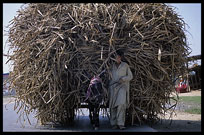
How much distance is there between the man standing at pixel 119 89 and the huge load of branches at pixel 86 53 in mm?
150

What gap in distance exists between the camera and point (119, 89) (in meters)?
6.32

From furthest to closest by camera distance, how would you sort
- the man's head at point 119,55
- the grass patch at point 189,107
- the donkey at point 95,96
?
the grass patch at point 189,107
the man's head at point 119,55
the donkey at point 95,96

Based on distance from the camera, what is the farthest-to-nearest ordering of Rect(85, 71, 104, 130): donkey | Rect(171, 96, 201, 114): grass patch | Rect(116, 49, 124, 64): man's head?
Rect(171, 96, 201, 114): grass patch → Rect(116, 49, 124, 64): man's head → Rect(85, 71, 104, 130): donkey

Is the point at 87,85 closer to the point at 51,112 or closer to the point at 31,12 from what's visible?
the point at 51,112

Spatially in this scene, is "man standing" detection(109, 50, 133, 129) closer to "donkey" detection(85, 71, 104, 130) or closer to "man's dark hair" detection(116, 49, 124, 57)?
"man's dark hair" detection(116, 49, 124, 57)

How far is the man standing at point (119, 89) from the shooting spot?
627cm

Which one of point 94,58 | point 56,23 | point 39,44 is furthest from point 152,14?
point 39,44

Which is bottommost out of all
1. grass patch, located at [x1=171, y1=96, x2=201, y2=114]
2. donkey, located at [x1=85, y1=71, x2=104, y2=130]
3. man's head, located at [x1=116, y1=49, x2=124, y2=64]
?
grass patch, located at [x1=171, y1=96, x2=201, y2=114]

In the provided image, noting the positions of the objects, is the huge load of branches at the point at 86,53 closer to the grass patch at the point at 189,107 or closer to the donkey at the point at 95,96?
the donkey at the point at 95,96

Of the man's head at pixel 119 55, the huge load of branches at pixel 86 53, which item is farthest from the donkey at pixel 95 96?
the man's head at pixel 119 55

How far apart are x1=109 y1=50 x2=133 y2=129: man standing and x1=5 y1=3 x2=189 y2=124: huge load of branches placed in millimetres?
150

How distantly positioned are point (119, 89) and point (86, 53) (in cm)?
103

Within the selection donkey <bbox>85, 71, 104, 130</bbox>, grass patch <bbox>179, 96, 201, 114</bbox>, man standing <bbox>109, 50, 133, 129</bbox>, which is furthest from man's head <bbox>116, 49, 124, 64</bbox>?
grass patch <bbox>179, 96, 201, 114</bbox>

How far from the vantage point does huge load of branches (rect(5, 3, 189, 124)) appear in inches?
249
